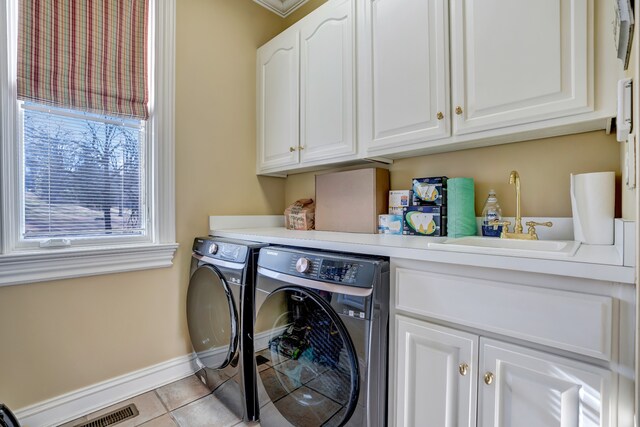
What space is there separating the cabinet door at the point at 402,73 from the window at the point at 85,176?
126 cm

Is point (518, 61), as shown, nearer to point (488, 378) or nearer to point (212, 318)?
point (488, 378)

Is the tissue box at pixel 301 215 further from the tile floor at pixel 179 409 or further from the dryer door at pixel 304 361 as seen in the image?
the tile floor at pixel 179 409

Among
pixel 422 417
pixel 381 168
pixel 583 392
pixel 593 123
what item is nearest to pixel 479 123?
pixel 593 123

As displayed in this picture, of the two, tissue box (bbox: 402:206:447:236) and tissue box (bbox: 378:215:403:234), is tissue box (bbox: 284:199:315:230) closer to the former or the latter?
tissue box (bbox: 378:215:403:234)

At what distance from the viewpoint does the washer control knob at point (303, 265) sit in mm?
1209

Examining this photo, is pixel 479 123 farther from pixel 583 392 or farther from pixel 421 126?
pixel 583 392

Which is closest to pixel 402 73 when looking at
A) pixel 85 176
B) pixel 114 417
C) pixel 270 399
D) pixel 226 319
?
pixel 226 319

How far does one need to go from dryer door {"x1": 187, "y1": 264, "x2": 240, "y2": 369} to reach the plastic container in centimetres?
129

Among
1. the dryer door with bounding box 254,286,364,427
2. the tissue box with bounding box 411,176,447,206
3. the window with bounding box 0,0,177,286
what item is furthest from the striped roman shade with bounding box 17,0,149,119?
the tissue box with bounding box 411,176,447,206

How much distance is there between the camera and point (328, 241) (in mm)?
1335

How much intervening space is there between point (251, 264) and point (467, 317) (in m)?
0.96

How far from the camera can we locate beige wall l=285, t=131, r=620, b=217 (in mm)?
1223

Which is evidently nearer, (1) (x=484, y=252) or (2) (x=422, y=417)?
(1) (x=484, y=252)

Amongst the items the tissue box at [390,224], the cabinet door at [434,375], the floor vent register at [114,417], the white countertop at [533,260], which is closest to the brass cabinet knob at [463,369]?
the cabinet door at [434,375]
